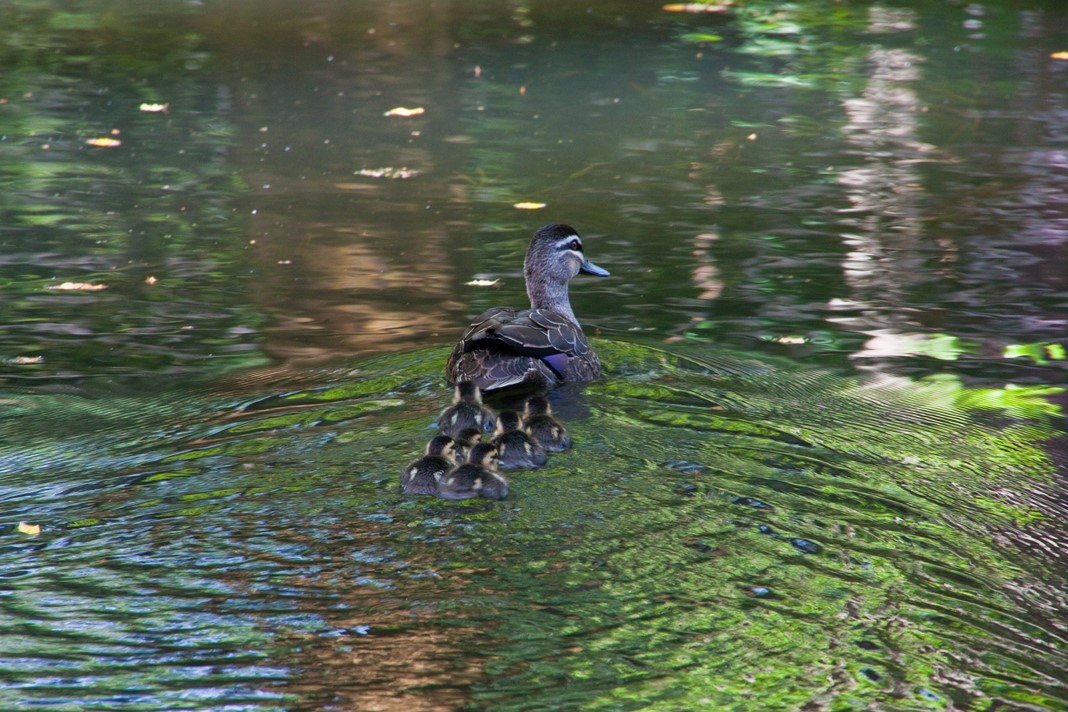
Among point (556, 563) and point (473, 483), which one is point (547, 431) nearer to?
point (473, 483)

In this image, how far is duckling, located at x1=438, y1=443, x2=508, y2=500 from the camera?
19.5ft

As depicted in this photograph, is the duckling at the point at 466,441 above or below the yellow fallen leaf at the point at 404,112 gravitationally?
below

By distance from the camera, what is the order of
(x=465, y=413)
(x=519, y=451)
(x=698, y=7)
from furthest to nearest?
1. (x=698, y=7)
2. (x=465, y=413)
3. (x=519, y=451)

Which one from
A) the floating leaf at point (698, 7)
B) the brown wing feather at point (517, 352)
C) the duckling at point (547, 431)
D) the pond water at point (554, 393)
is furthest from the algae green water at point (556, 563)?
the floating leaf at point (698, 7)

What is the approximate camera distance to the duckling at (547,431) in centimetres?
665

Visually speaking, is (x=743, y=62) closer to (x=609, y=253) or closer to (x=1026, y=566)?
(x=609, y=253)

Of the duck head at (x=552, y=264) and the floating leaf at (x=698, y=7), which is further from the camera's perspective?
the floating leaf at (x=698, y=7)

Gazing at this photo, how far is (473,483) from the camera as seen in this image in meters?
5.99

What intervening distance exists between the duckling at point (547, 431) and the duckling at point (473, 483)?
53cm

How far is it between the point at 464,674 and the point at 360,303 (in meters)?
5.33

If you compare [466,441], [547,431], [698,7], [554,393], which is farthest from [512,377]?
[698,7]

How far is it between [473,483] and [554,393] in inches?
75.0

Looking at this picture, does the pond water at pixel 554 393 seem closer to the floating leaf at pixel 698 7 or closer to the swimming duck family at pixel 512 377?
the swimming duck family at pixel 512 377

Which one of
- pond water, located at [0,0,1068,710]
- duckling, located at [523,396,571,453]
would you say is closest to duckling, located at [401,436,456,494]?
pond water, located at [0,0,1068,710]
